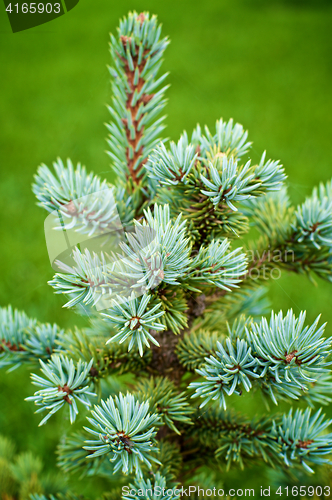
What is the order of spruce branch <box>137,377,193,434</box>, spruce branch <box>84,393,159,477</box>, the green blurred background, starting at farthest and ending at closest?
the green blurred background
spruce branch <box>137,377,193,434</box>
spruce branch <box>84,393,159,477</box>

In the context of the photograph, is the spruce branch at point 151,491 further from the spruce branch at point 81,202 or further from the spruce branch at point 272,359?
the spruce branch at point 81,202

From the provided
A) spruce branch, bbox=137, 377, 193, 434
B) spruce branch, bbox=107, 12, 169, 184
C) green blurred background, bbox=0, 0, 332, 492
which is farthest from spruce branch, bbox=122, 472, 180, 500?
spruce branch, bbox=107, 12, 169, 184

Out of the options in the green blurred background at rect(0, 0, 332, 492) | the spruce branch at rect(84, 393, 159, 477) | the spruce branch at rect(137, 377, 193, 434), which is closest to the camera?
the spruce branch at rect(84, 393, 159, 477)

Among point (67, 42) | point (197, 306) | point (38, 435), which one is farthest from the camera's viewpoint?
point (38, 435)

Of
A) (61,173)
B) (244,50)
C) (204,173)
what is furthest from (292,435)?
(244,50)

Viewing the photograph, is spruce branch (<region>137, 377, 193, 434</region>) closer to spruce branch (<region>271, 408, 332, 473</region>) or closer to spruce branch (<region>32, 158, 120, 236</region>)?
spruce branch (<region>271, 408, 332, 473</region>)

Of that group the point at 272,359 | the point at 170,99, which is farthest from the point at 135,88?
the point at 170,99

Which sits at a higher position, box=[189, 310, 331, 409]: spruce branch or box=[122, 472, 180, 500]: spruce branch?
box=[189, 310, 331, 409]: spruce branch

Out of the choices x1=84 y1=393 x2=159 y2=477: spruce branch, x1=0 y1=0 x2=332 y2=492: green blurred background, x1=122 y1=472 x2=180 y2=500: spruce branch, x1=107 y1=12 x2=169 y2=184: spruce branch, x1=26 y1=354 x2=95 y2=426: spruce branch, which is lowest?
x1=122 y1=472 x2=180 y2=500: spruce branch

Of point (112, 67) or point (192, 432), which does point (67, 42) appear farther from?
point (192, 432)
